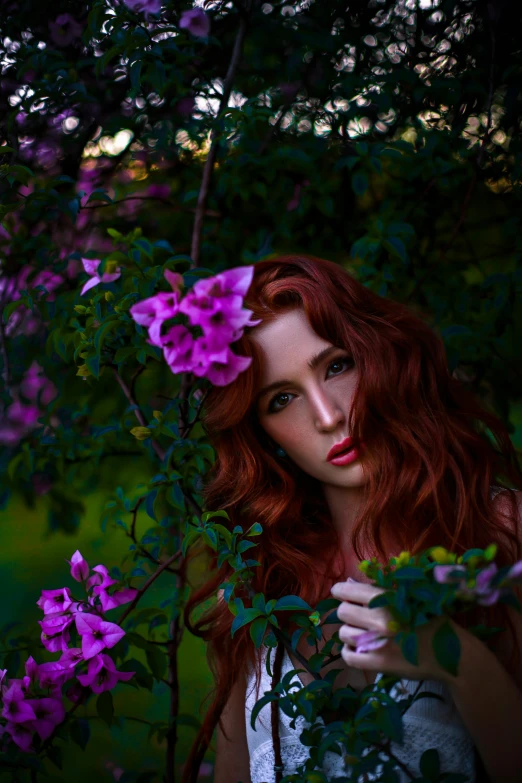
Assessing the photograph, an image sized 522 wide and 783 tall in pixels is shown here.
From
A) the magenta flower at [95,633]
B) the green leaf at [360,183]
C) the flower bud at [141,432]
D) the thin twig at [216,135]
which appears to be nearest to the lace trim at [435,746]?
the magenta flower at [95,633]

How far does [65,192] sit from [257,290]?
88 cm

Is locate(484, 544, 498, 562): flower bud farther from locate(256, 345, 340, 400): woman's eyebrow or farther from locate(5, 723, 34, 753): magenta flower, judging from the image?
locate(5, 723, 34, 753): magenta flower

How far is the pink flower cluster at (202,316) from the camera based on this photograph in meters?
0.87

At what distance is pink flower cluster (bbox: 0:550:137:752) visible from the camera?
1.17 meters

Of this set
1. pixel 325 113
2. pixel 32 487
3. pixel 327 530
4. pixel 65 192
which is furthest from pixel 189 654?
pixel 325 113

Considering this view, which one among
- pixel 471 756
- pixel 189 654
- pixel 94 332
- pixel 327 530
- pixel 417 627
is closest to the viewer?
pixel 417 627

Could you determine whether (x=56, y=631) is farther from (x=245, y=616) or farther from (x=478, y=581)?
(x=478, y=581)

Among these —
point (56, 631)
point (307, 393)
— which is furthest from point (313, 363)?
point (56, 631)

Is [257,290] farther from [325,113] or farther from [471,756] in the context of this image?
[471,756]

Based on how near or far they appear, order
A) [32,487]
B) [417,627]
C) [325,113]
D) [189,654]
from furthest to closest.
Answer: [189,654], [32,487], [325,113], [417,627]

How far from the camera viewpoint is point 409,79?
1.53 meters

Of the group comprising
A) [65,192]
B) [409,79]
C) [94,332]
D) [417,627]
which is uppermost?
[65,192]

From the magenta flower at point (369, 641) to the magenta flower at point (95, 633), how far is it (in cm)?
50

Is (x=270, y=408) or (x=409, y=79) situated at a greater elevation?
(x=409, y=79)
